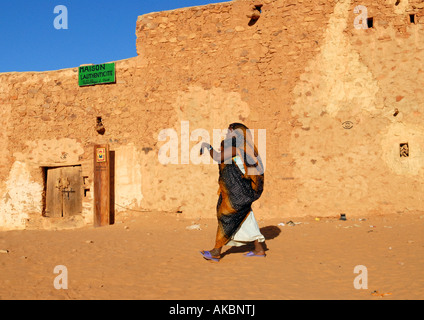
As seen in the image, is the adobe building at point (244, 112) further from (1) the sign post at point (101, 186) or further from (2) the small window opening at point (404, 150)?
(1) the sign post at point (101, 186)

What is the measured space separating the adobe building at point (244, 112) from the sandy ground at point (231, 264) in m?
0.90

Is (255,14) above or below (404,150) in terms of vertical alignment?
above

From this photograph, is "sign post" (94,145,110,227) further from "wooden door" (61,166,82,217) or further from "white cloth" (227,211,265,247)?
"white cloth" (227,211,265,247)

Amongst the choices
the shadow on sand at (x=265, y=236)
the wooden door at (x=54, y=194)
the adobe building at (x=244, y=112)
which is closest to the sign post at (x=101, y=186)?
the adobe building at (x=244, y=112)

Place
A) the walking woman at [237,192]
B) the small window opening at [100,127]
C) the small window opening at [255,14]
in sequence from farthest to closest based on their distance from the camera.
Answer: the small window opening at [100,127] < the small window opening at [255,14] < the walking woman at [237,192]

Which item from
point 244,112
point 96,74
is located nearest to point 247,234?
point 244,112

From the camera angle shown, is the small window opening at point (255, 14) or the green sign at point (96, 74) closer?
the small window opening at point (255, 14)

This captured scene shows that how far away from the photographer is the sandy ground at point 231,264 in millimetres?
3551

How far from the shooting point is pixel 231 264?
15.2 ft

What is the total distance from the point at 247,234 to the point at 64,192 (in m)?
6.60

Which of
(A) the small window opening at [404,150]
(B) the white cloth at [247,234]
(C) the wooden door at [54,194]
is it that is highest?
(A) the small window opening at [404,150]

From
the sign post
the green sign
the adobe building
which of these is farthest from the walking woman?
the green sign

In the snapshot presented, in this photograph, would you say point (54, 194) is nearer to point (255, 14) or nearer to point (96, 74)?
point (96, 74)
